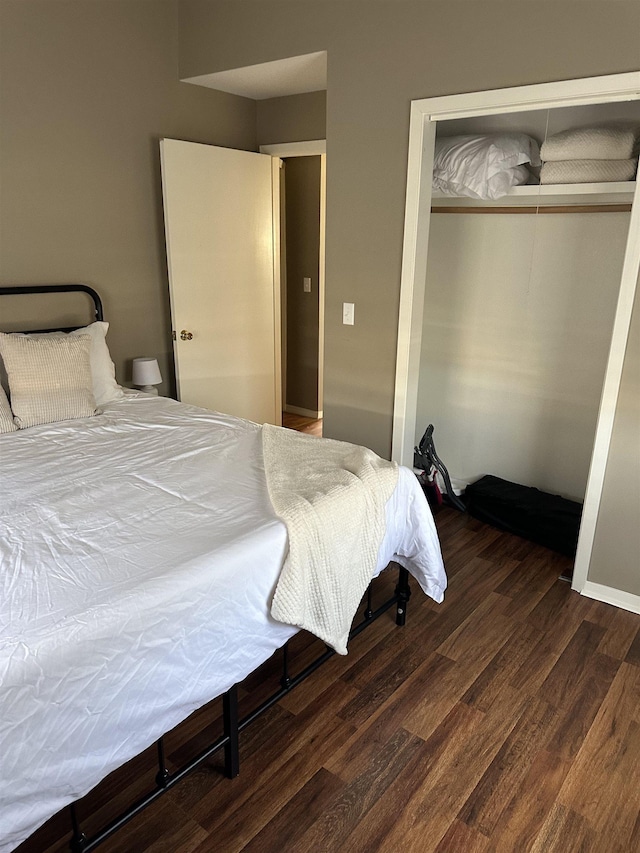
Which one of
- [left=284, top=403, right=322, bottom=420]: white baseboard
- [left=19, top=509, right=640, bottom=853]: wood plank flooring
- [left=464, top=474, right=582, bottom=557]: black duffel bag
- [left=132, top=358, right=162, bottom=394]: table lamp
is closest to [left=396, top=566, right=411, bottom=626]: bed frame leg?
[left=19, top=509, right=640, bottom=853]: wood plank flooring

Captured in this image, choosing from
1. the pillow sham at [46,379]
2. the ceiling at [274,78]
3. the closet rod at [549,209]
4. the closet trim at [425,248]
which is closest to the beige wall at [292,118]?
the ceiling at [274,78]

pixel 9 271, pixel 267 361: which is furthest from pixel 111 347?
pixel 267 361

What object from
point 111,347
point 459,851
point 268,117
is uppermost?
point 268,117

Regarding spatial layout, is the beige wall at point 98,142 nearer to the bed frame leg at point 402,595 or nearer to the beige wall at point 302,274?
the beige wall at point 302,274

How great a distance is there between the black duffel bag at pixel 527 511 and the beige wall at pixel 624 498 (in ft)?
1.25

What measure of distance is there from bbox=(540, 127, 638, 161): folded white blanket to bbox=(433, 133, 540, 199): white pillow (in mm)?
191

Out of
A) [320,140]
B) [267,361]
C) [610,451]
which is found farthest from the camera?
[267,361]

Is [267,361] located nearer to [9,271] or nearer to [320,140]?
[320,140]

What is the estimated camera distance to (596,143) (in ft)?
9.23

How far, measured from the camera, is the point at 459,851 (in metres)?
1.62

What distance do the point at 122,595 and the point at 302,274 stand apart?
422 cm

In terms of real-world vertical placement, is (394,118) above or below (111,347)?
above

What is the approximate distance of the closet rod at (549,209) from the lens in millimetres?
2986

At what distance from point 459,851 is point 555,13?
2.85 m
